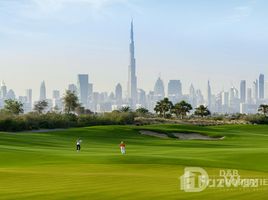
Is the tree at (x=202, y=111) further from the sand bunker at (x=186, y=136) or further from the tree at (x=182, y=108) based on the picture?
the sand bunker at (x=186, y=136)

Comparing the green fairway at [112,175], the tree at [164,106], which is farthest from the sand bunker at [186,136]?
the tree at [164,106]

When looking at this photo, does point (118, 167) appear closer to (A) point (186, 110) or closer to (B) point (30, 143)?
(B) point (30, 143)

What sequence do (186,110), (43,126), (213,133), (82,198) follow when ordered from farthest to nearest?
(186,110) → (43,126) → (213,133) → (82,198)

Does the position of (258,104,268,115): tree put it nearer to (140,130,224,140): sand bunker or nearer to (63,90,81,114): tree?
(63,90,81,114): tree

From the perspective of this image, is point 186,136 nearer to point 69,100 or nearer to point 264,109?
point 69,100

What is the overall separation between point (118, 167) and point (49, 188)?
1123cm

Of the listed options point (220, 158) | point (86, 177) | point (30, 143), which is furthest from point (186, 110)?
point (86, 177)

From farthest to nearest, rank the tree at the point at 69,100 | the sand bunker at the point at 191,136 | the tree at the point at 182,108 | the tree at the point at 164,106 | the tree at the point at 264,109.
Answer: the tree at the point at 264,109 → the tree at the point at 69,100 → the tree at the point at 182,108 → the tree at the point at 164,106 → the sand bunker at the point at 191,136

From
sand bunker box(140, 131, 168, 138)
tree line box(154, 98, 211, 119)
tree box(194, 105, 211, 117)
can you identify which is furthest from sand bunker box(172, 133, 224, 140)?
tree box(194, 105, 211, 117)

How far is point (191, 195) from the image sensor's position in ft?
61.4

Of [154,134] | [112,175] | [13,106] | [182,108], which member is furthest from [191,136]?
[13,106]

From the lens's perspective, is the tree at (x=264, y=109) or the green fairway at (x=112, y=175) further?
the tree at (x=264, y=109)

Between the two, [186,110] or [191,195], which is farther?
[186,110]

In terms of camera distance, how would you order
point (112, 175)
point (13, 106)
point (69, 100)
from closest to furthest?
point (112, 175)
point (13, 106)
point (69, 100)
